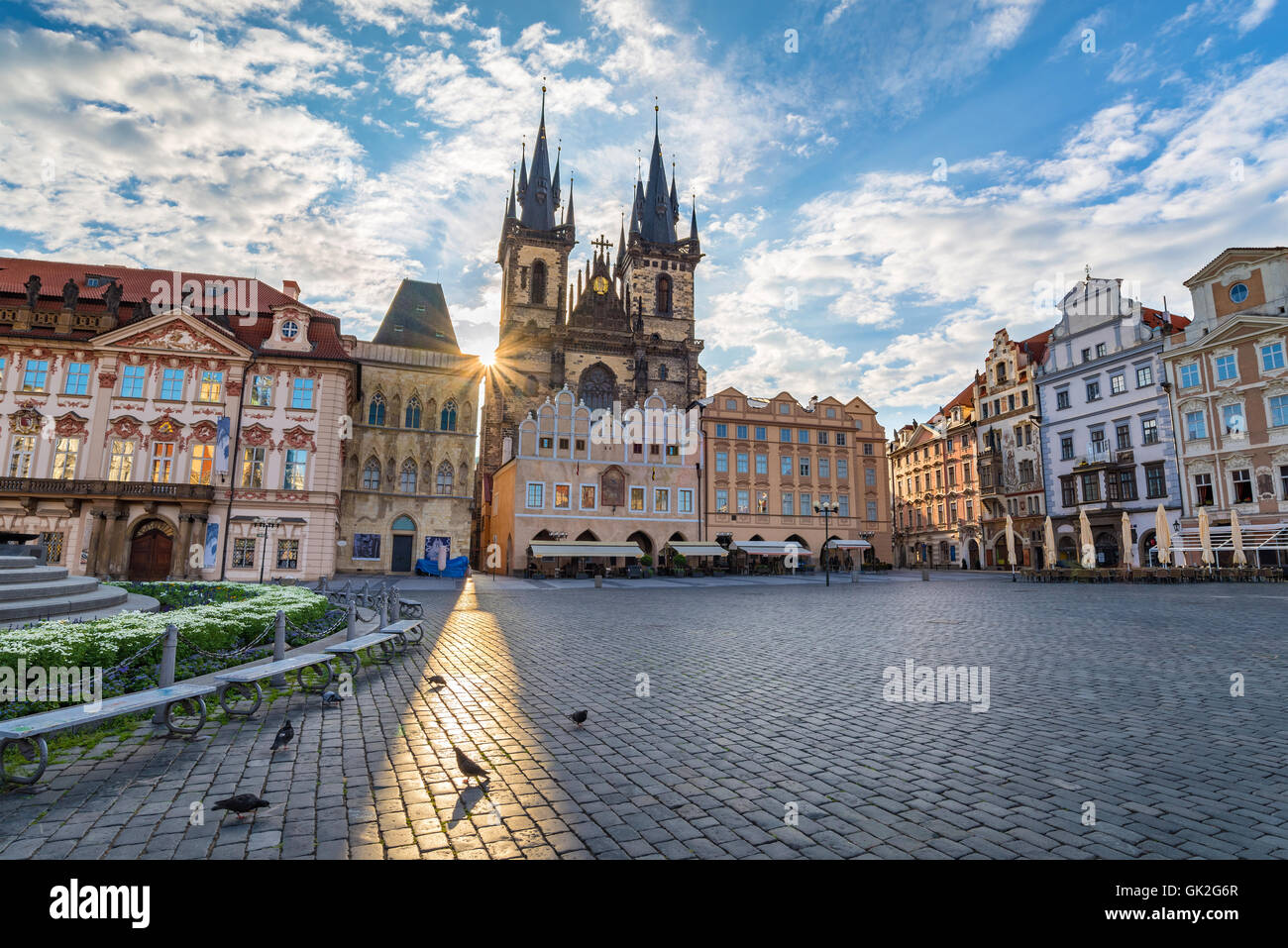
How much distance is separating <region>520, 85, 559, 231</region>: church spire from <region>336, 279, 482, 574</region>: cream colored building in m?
27.5

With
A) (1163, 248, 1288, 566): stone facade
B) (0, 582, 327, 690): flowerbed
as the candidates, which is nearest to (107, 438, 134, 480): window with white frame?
(0, 582, 327, 690): flowerbed

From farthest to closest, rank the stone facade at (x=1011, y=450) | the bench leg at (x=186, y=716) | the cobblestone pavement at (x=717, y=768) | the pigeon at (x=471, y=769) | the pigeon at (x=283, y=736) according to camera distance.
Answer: the stone facade at (x=1011, y=450) → the bench leg at (x=186, y=716) → the pigeon at (x=283, y=736) → the pigeon at (x=471, y=769) → the cobblestone pavement at (x=717, y=768)

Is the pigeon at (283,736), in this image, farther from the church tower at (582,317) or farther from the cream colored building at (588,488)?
the church tower at (582,317)

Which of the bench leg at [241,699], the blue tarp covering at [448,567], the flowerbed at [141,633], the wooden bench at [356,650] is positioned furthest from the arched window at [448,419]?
the bench leg at [241,699]

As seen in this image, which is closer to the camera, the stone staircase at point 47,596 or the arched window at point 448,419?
the stone staircase at point 47,596

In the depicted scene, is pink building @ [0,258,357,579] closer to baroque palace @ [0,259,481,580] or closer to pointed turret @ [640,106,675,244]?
baroque palace @ [0,259,481,580]

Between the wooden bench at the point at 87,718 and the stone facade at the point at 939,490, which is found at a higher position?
the stone facade at the point at 939,490

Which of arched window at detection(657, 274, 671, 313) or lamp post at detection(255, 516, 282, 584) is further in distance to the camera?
arched window at detection(657, 274, 671, 313)

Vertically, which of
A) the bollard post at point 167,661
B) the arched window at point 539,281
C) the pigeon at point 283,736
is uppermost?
the arched window at point 539,281

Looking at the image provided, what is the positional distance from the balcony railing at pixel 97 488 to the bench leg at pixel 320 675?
28258mm

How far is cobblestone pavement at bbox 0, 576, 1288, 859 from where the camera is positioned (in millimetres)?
3604

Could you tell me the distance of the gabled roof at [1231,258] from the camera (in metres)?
34.4

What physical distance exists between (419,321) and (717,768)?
50.5 m

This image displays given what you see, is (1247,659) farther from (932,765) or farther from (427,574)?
(427,574)
